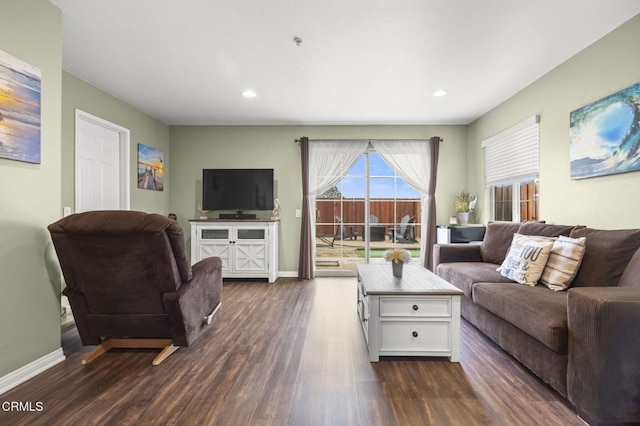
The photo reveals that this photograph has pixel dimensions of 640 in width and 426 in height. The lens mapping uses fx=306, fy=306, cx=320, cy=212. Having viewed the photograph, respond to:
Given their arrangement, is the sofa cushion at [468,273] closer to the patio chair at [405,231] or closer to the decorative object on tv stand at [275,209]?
the patio chair at [405,231]

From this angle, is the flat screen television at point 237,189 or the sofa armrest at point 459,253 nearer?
the sofa armrest at point 459,253

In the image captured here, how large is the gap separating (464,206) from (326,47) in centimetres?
347

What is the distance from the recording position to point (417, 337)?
2.26 metres

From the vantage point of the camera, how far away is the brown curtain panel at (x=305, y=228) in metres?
5.09

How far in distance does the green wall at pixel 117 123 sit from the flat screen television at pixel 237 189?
0.74m

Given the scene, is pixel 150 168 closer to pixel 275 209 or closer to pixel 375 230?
pixel 275 209

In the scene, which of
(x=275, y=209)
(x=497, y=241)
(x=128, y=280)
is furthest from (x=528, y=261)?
(x=275, y=209)

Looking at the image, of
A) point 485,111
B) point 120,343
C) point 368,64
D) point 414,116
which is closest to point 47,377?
point 120,343

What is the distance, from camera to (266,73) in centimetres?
332

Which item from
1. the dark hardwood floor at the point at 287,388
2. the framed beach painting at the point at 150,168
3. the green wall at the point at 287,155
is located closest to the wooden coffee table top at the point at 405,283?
the dark hardwood floor at the point at 287,388

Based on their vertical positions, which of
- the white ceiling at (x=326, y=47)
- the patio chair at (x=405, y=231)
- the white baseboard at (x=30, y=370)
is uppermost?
the white ceiling at (x=326, y=47)

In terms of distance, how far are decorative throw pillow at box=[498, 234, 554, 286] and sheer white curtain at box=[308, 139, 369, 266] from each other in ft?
9.83

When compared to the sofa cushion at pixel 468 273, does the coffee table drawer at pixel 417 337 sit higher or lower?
lower

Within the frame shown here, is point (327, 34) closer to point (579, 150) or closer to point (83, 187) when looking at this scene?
point (579, 150)
